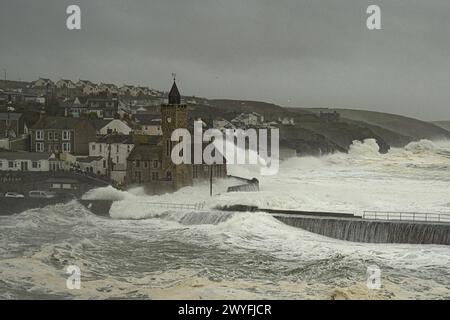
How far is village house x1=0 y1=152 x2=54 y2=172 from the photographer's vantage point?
15.8 meters

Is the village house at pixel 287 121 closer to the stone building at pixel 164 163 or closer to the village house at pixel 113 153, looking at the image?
the stone building at pixel 164 163

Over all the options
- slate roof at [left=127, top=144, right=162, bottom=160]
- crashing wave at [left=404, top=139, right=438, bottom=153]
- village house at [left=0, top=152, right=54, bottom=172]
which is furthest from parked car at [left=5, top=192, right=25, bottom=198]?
crashing wave at [left=404, top=139, right=438, bottom=153]

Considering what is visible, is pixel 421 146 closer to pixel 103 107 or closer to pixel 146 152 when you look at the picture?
pixel 146 152

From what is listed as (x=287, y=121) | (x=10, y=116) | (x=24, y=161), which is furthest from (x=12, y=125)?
(x=287, y=121)

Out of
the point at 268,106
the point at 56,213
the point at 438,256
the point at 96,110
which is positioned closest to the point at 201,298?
the point at 438,256

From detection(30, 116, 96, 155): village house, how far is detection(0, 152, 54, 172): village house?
1.24 ft

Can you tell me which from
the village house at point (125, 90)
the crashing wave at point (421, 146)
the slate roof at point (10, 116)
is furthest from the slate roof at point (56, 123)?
the crashing wave at point (421, 146)

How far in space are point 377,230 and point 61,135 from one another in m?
9.64

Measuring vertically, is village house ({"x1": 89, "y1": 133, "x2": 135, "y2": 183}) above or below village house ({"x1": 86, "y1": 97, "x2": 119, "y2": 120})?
below

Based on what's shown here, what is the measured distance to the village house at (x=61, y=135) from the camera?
16.4 m

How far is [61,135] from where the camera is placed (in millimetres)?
16750

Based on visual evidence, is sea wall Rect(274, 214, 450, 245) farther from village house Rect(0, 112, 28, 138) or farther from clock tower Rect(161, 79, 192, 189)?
village house Rect(0, 112, 28, 138)

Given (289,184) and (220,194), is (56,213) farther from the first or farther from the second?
(289,184)

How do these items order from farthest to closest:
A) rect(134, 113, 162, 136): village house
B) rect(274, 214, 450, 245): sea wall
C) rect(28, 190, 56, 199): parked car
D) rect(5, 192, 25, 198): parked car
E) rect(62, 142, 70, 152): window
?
rect(134, 113, 162, 136): village house, rect(62, 142, 70, 152): window, rect(28, 190, 56, 199): parked car, rect(5, 192, 25, 198): parked car, rect(274, 214, 450, 245): sea wall
